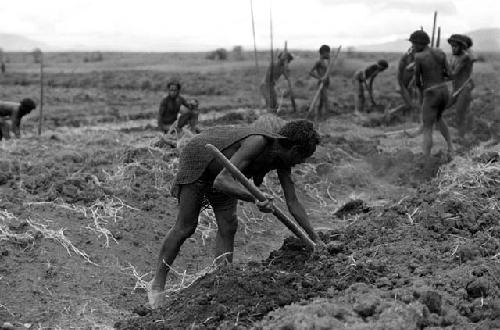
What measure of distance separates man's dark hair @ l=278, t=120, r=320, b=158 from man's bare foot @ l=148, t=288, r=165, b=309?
4.52 feet

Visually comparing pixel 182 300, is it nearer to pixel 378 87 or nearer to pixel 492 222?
pixel 492 222

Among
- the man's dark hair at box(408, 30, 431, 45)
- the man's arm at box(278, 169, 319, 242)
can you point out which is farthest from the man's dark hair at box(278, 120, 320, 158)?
the man's dark hair at box(408, 30, 431, 45)

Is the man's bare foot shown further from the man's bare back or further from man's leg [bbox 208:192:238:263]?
the man's bare back

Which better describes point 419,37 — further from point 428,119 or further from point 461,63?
point 461,63

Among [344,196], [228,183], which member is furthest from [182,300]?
[344,196]

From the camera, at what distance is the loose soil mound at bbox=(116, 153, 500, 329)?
398 cm

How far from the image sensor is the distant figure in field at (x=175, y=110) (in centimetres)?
1169

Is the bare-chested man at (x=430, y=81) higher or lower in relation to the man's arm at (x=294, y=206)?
higher

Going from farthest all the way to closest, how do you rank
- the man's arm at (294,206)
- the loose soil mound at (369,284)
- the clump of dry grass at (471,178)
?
1. the clump of dry grass at (471,178)
2. the man's arm at (294,206)
3. the loose soil mound at (369,284)

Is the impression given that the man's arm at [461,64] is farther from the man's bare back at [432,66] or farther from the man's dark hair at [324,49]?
the man's dark hair at [324,49]

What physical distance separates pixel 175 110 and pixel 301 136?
7.02 metres

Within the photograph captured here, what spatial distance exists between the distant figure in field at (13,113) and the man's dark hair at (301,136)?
358 inches

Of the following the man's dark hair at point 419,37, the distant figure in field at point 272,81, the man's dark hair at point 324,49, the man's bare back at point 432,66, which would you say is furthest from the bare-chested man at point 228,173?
the man's dark hair at point 324,49

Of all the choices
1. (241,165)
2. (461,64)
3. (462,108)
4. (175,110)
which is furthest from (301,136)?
(462,108)
